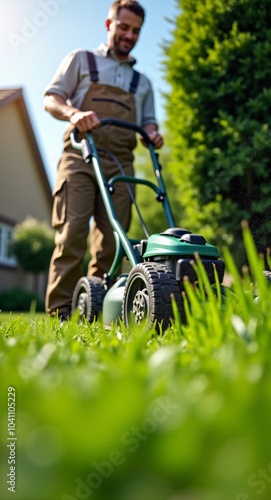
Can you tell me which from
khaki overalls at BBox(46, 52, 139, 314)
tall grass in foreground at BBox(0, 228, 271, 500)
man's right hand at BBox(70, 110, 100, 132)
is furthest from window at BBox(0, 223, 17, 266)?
tall grass in foreground at BBox(0, 228, 271, 500)

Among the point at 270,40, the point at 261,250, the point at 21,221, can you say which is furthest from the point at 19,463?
the point at 21,221

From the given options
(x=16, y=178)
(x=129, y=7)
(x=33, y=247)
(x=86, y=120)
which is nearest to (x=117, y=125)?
(x=86, y=120)

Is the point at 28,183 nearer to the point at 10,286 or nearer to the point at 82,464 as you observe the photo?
the point at 10,286

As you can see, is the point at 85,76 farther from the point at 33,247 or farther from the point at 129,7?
the point at 33,247

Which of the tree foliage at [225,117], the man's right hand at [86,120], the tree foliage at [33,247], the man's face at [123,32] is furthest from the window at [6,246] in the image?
the man's right hand at [86,120]

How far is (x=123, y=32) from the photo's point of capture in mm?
4023

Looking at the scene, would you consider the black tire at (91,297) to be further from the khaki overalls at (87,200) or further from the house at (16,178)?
the house at (16,178)

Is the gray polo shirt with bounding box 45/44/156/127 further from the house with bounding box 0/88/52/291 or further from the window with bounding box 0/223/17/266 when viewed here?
the window with bounding box 0/223/17/266

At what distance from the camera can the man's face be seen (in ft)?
13.0

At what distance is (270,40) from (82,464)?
18.7ft

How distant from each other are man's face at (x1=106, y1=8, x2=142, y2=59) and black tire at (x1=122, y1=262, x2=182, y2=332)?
214cm

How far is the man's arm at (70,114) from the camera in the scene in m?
3.44

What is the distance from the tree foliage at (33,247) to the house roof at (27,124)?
2.75 meters

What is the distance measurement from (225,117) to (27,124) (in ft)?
34.5
